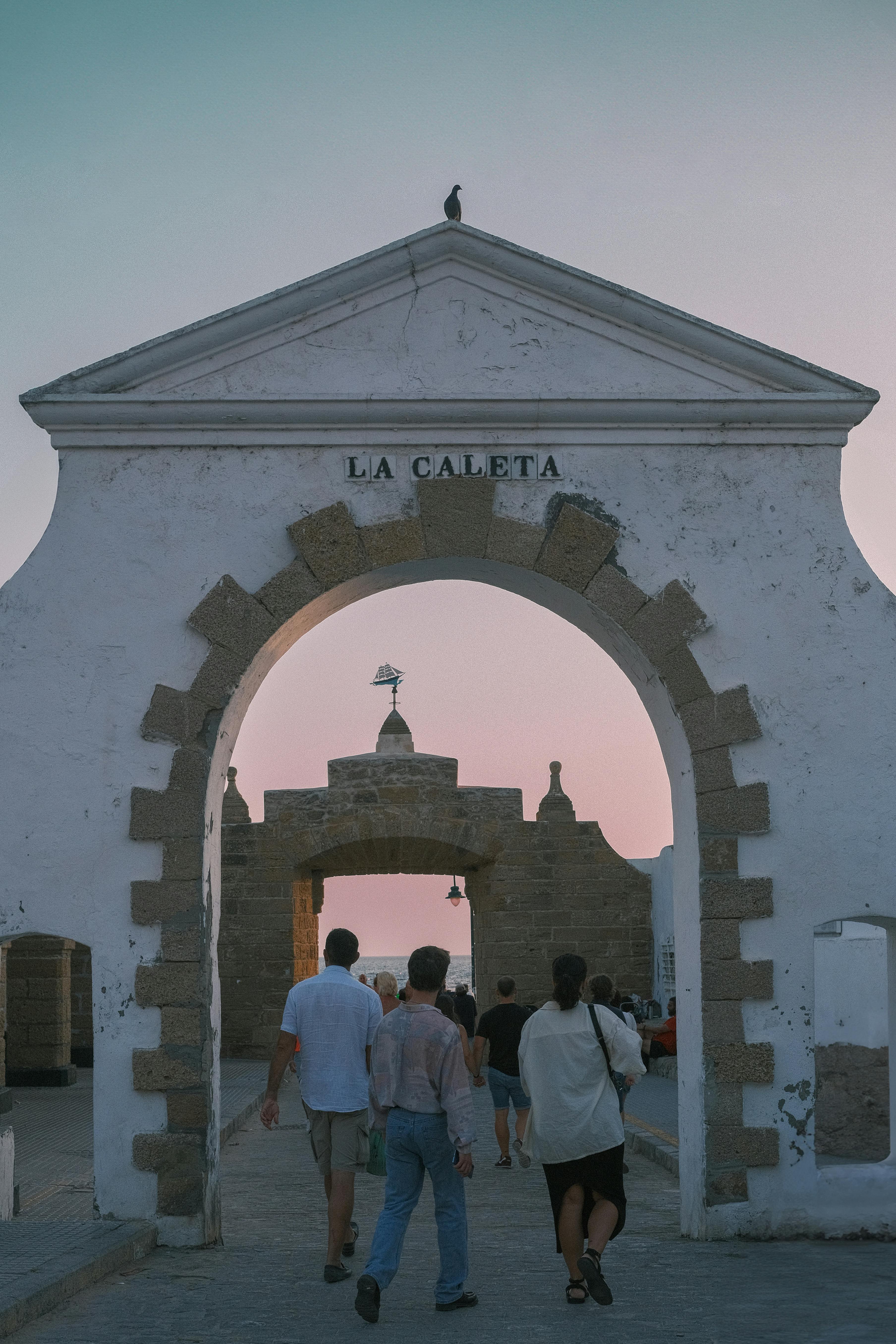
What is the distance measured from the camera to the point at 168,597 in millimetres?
7395

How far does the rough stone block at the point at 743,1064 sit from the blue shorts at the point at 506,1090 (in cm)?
262

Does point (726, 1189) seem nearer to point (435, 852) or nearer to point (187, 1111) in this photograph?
point (187, 1111)

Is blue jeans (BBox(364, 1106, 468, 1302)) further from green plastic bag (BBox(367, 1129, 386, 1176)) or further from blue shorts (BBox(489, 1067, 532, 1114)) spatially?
blue shorts (BBox(489, 1067, 532, 1114))

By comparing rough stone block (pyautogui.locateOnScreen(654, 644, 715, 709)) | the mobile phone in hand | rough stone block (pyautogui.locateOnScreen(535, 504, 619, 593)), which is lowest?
the mobile phone in hand

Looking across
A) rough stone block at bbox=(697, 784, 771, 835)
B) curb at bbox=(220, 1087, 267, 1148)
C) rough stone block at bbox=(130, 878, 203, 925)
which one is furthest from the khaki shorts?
curb at bbox=(220, 1087, 267, 1148)

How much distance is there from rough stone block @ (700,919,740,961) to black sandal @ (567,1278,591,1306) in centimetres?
196

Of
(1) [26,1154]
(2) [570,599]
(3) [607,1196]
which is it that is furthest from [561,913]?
(3) [607,1196]

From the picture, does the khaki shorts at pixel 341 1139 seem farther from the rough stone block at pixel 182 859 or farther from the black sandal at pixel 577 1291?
the rough stone block at pixel 182 859

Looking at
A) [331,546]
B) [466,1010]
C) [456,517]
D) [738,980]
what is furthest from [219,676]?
[466,1010]

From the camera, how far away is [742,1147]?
22.9 feet

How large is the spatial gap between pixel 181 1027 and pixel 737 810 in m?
2.99

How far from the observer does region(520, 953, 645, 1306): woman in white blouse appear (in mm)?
5691

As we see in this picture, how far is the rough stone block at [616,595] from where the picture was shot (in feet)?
24.5

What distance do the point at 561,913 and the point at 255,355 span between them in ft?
36.8
